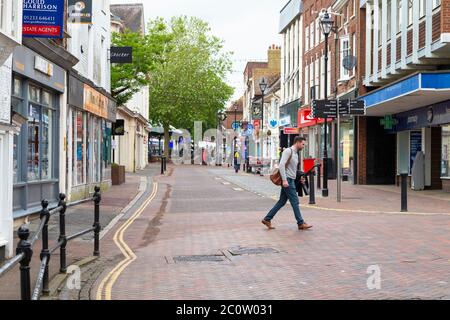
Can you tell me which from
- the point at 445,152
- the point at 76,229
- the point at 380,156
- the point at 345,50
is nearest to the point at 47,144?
the point at 76,229

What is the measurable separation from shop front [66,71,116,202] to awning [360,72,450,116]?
421 inches

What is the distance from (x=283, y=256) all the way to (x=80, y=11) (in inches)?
443

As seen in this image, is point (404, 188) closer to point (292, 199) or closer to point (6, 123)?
point (292, 199)

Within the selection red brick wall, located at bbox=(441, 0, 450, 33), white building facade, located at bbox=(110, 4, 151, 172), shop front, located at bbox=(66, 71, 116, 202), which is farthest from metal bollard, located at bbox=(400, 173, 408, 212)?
white building facade, located at bbox=(110, 4, 151, 172)

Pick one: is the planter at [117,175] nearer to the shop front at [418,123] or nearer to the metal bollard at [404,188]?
the shop front at [418,123]

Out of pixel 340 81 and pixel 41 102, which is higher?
pixel 340 81

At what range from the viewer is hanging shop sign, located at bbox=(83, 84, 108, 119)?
22203 millimetres

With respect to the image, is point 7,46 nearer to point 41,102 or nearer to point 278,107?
point 41,102

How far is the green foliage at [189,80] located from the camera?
72562 mm

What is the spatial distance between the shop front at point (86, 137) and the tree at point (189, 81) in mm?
43936
